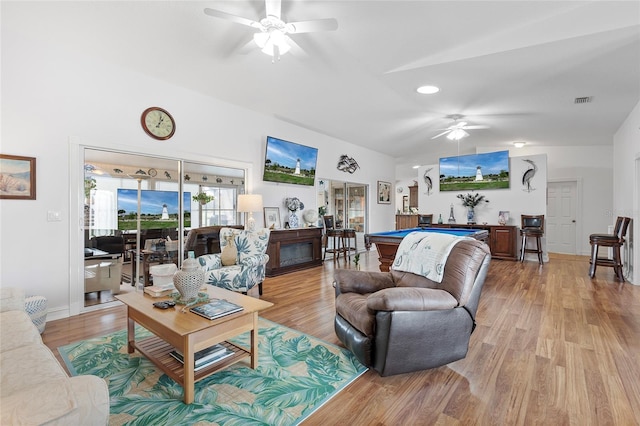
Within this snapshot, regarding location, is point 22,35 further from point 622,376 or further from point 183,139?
point 622,376

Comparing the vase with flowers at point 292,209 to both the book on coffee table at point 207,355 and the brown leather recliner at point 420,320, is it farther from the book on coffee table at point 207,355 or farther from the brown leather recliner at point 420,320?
the book on coffee table at point 207,355

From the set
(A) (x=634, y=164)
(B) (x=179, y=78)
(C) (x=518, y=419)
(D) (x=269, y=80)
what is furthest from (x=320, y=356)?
(A) (x=634, y=164)

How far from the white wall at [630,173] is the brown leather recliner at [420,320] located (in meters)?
4.25

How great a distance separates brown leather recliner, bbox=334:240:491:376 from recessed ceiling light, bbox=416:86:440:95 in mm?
2657

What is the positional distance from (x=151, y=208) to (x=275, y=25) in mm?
2918

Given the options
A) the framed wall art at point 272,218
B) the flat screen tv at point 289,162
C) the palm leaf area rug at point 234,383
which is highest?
the flat screen tv at point 289,162

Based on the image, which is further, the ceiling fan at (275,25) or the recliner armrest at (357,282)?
the recliner armrest at (357,282)

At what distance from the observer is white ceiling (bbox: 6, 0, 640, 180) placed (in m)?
2.64

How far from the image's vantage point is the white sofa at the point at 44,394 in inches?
35.0

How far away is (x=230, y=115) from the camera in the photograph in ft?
16.3

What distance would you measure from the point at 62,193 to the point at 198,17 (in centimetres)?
241

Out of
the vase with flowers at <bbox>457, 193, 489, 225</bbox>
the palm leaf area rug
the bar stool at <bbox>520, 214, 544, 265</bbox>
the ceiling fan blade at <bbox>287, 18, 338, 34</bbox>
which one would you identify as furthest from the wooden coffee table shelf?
the vase with flowers at <bbox>457, 193, 489, 225</bbox>

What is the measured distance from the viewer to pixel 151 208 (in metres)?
4.12

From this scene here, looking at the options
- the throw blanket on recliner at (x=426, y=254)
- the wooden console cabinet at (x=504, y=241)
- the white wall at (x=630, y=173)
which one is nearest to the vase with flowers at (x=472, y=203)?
the wooden console cabinet at (x=504, y=241)
